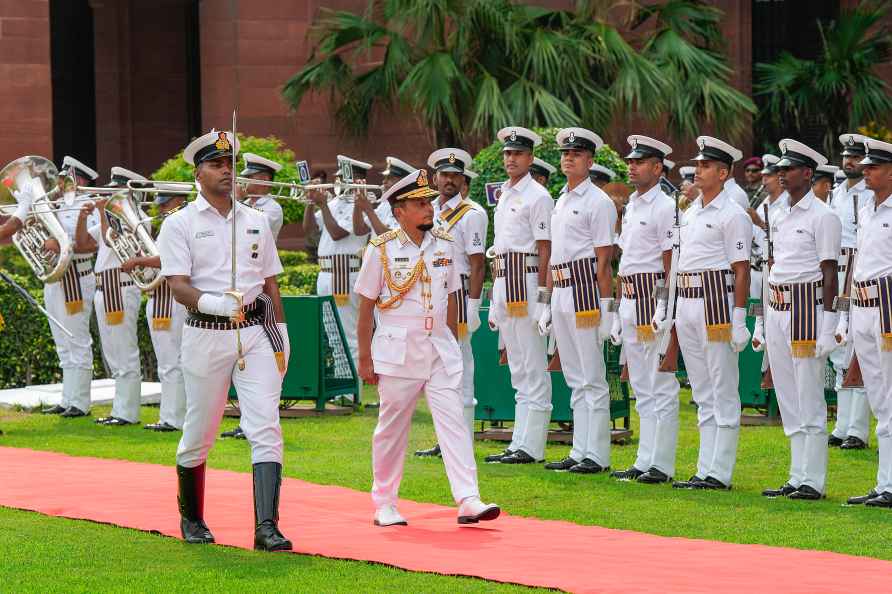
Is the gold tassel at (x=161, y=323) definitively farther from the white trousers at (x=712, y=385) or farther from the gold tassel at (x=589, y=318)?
the white trousers at (x=712, y=385)

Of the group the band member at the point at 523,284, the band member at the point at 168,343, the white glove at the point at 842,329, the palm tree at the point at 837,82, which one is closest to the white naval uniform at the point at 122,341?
the band member at the point at 168,343

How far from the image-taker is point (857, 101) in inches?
1027

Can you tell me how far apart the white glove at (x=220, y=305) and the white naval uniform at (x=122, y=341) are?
22.5 ft

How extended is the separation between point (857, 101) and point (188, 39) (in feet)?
41.5

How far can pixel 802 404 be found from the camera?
38.0 feet

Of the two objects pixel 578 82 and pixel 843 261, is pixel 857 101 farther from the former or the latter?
pixel 843 261

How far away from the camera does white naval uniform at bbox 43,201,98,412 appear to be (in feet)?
55.6

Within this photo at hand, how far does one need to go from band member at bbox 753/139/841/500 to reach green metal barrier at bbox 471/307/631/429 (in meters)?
3.21

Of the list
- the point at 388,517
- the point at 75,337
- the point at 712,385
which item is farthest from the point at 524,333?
the point at 75,337

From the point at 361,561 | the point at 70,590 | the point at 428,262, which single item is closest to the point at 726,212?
the point at 428,262

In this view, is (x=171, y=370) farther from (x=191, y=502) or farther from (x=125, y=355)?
→ (x=191, y=502)

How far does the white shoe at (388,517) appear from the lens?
34.1 ft

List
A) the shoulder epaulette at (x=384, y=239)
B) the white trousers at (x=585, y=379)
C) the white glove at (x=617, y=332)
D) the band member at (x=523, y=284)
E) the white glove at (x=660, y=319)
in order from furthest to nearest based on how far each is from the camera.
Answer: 1. the band member at (x=523, y=284)
2. the white trousers at (x=585, y=379)
3. the white glove at (x=617, y=332)
4. the white glove at (x=660, y=319)
5. the shoulder epaulette at (x=384, y=239)

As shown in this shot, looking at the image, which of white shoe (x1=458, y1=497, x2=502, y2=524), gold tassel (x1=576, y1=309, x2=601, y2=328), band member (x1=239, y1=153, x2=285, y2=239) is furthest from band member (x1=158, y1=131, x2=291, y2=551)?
band member (x1=239, y1=153, x2=285, y2=239)
